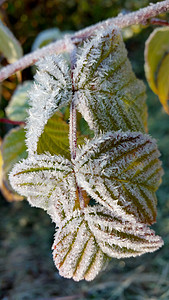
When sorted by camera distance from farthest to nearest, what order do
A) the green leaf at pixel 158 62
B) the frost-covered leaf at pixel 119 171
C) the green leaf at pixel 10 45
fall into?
the green leaf at pixel 10 45 → the green leaf at pixel 158 62 → the frost-covered leaf at pixel 119 171

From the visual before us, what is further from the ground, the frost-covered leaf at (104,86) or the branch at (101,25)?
the branch at (101,25)

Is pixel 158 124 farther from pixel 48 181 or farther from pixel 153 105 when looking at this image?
pixel 48 181

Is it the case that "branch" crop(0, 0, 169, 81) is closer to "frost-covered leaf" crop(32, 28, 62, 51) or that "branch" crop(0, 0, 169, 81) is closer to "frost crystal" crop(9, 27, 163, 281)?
"frost crystal" crop(9, 27, 163, 281)

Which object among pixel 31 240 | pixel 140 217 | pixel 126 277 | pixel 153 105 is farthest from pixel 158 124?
pixel 140 217

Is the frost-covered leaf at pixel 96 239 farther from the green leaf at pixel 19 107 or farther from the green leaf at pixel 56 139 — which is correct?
the green leaf at pixel 19 107

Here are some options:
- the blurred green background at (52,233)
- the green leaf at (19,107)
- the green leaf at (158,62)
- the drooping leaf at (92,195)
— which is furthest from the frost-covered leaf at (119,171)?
the blurred green background at (52,233)
